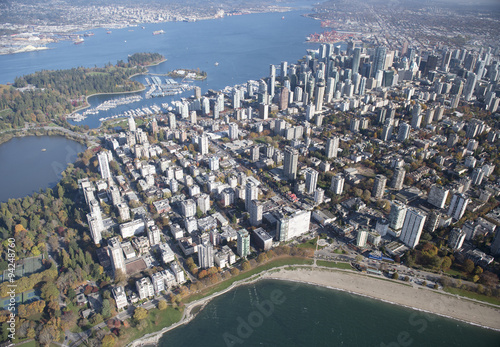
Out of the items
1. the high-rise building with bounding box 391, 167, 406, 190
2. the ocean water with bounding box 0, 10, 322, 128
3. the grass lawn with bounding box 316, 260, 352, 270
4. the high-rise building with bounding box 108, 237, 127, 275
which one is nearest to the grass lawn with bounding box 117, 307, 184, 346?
the high-rise building with bounding box 108, 237, 127, 275

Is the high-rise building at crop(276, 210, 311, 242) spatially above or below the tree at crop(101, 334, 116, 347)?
above

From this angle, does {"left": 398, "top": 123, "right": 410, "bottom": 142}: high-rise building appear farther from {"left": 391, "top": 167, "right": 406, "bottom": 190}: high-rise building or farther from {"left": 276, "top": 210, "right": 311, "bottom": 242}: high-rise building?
{"left": 276, "top": 210, "right": 311, "bottom": 242}: high-rise building

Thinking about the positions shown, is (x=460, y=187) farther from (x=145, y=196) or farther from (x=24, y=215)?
(x=24, y=215)

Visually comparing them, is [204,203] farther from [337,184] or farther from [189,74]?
[189,74]

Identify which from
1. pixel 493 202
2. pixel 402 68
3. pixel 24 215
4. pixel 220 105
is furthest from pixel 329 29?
pixel 24 215

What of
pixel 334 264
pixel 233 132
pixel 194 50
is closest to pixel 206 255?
pixel 334 264
